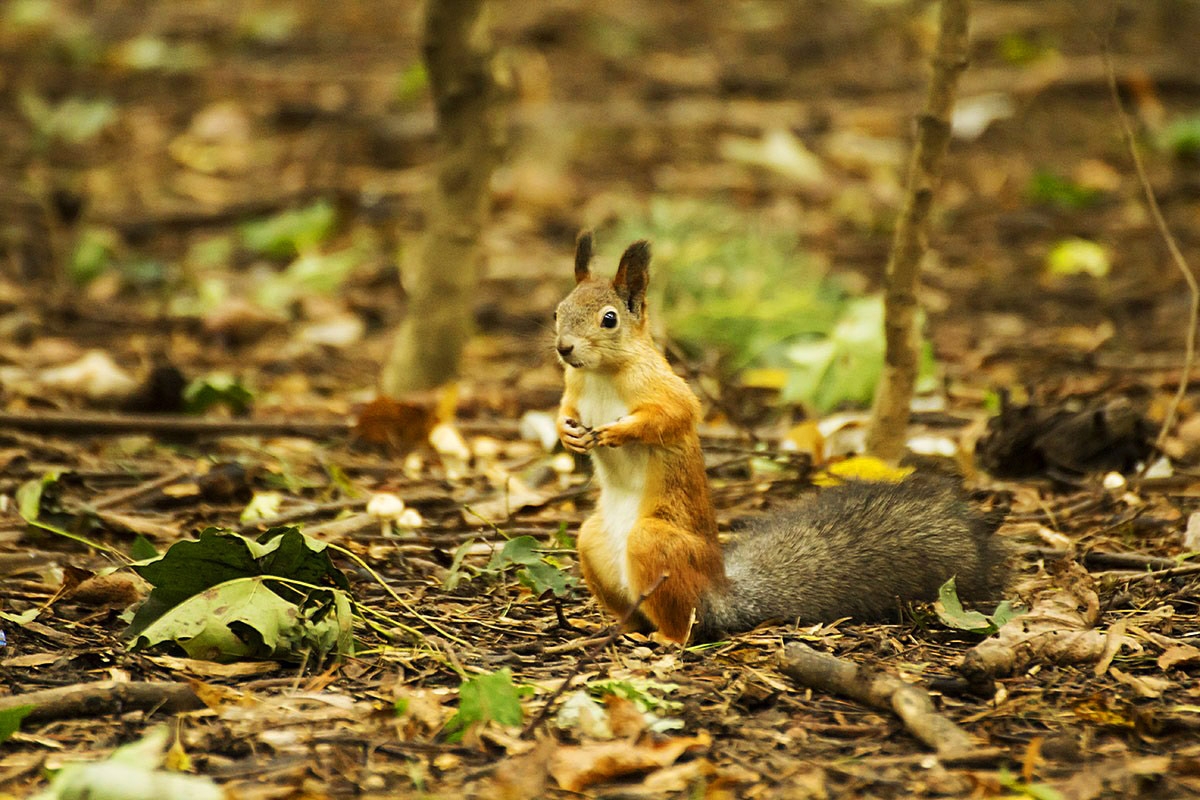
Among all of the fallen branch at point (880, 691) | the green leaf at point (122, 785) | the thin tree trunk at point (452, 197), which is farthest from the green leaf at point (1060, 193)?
the green leaf at point (122, 785)

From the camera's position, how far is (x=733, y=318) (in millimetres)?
5590

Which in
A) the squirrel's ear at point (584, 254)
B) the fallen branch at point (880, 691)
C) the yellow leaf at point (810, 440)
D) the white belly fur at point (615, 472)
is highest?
the squirrel's ear at point (584, 254)

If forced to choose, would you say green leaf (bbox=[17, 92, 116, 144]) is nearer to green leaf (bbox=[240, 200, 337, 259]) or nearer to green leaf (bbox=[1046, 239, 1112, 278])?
green leaf (bbox=[240, 200, 337, 259])

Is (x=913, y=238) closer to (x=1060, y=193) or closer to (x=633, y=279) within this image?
(x=633, y=279)

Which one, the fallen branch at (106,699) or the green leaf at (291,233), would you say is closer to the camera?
the fallen branch at (106,699)

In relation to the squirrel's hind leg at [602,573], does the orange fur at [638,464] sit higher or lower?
higher

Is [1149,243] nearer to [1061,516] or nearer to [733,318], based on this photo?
[733,318]

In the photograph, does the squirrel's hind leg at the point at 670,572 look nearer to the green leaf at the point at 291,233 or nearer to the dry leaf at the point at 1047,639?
the dry leaf at the point at 1047,639

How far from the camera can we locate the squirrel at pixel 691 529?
294 cm

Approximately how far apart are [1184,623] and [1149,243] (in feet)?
14.9

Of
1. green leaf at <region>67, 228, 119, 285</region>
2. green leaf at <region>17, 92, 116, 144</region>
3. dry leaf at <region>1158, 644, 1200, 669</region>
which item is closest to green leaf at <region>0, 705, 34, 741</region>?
dry leaf at <region>1158, 644, 1200, 669</region>

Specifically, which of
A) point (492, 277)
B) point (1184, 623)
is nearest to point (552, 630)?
point (1184, 623)

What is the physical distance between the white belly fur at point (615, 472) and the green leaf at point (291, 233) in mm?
4584

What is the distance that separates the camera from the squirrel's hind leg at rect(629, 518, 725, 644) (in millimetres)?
2869
